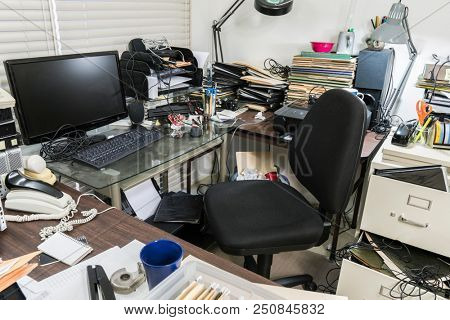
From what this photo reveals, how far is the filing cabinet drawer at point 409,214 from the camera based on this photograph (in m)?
1.33

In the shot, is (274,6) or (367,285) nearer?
(367,285)

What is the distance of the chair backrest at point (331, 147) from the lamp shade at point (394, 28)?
0.56 m

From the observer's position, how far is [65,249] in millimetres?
913

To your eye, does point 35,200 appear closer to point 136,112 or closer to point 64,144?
point 64,144

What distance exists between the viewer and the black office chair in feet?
4.14

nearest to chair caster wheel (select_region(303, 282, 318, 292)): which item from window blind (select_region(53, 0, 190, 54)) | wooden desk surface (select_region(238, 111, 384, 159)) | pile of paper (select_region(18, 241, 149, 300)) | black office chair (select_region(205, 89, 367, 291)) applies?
black office chair (select_region(205, 89, 367, 291))

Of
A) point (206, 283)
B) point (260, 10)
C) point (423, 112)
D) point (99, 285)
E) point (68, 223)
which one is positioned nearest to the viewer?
point (206, 283)

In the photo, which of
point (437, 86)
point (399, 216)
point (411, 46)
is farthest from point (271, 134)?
point (411, 46)

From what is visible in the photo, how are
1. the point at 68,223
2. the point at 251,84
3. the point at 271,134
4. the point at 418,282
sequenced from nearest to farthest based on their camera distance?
1. the point at 68,223
2. the point at 418,282
3. the point at 271,134
4. the point at 251,84

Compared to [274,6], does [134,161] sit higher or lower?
lower

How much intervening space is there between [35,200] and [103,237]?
0.27 metres

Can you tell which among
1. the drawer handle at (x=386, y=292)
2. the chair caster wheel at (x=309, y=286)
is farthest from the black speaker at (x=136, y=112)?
the drawer handle at (x=386, y=292)
